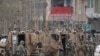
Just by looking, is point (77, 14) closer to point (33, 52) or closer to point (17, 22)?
point (17, 22)

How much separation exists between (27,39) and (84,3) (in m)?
20.3

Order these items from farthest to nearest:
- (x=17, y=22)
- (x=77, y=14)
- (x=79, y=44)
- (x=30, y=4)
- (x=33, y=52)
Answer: (x=77, y=14), (x=30, y=4), (x=17, y=22), (x=79, y=44), (x=33, y=52)

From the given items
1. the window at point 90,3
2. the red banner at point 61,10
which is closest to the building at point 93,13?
the window at point 90,3

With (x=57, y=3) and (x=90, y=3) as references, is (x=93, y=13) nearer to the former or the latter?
(x=90, y=3)

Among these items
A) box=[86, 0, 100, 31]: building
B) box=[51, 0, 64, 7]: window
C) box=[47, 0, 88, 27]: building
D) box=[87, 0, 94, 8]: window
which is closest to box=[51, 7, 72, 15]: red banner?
box=[47, 0, 88, 27]: building

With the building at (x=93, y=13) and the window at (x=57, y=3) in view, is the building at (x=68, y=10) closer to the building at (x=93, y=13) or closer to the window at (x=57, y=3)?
the window at (x=57, y=3)

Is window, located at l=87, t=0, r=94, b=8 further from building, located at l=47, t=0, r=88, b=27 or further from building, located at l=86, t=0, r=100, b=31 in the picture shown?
building, located at l=47, t=0, r=88, b=27

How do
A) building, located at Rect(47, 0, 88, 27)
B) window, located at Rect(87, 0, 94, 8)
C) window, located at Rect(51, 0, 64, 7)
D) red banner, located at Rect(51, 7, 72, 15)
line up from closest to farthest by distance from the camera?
building, located at Rect(47, 0, 88, 27) → red banner, located at Rect(51, 7, 72, 15) → window, located at Rect(87, 0, 94, 8) → window, located at Rect(51, 0, 64, 7)

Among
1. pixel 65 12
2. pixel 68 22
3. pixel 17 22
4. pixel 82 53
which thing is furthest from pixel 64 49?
pixel 65 12

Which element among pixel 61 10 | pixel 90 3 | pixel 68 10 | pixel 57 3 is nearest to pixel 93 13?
pixel 90 3

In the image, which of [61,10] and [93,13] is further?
[61,10]

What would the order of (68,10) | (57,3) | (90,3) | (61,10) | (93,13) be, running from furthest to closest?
1. (57,3)
2. (90,3)
3. (61,10)
4. (68,10)
5. (93,13)

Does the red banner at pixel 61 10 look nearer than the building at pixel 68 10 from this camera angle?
No

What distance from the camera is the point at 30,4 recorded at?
40969mm
